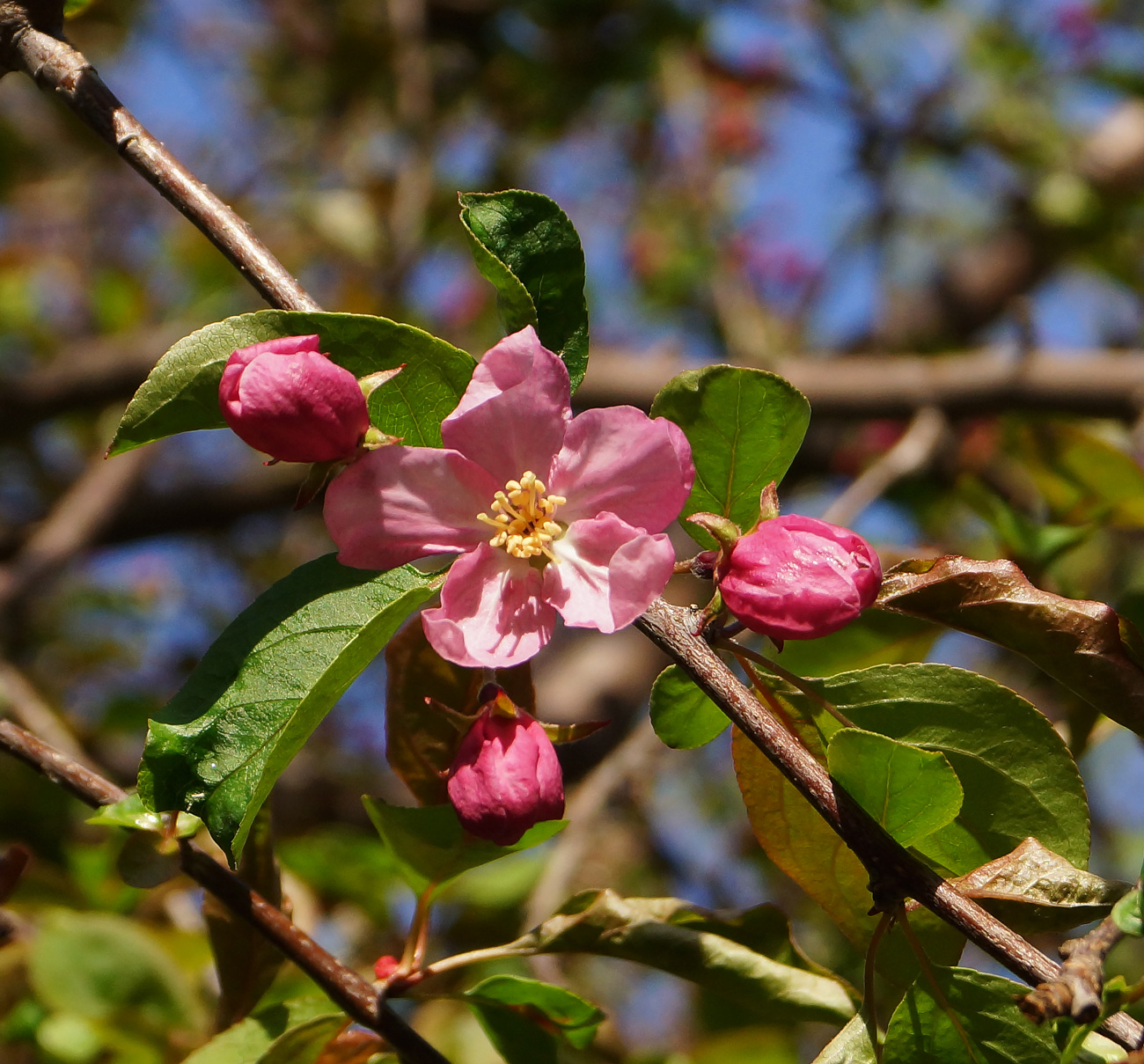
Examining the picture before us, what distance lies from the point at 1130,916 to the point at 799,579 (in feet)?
1.02

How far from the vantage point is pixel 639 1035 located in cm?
484

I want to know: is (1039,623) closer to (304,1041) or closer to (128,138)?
(304,1041)

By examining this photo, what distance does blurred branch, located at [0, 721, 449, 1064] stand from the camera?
39.8 inches

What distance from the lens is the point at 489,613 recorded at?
3.11 feet

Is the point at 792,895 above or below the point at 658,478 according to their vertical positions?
below

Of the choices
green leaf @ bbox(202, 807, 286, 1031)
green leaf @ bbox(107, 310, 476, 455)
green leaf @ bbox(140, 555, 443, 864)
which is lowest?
green leaf @ bbox(202, 807, 286, 1031)

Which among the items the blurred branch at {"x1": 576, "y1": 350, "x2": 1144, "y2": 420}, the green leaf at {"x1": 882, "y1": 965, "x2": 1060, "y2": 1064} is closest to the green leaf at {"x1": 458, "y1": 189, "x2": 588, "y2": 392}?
the green leaf at {"x1": 882, "y1": 965, "x2": 1060, "y2": 1064}

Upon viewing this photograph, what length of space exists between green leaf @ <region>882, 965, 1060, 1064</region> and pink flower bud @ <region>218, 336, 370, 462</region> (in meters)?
0.65

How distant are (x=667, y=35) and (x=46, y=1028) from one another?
12.2 feet

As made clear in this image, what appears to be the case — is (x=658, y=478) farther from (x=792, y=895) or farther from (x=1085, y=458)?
(x=792, y=895)

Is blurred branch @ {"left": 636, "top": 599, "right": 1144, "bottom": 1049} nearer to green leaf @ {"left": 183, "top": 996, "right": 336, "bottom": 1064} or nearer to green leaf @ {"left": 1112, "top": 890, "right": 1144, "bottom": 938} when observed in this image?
green leaf @ {"left": 1112, "top": 890, "right": 1144, "bottom": 938}

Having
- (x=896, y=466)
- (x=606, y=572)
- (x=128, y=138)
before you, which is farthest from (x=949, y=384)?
(x=128, y=138)

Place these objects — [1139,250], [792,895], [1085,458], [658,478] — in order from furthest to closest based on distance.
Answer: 1. [1139,250]
2. [792,895]
3. [1085,458]
4. [658,478]

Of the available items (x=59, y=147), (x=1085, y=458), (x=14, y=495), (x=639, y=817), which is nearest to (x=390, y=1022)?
(x=1085, y=458)
